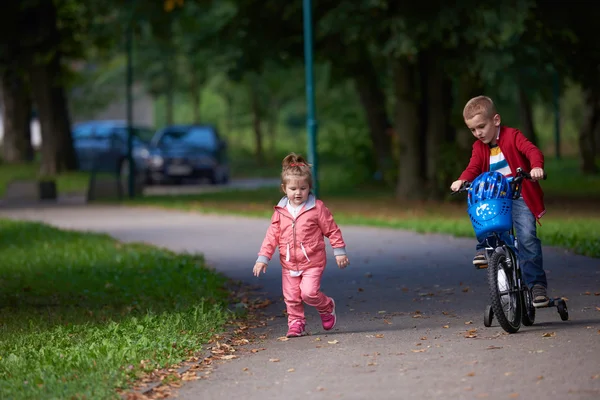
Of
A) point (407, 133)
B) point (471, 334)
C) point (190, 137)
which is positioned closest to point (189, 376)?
point (471, 334)

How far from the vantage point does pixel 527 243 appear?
869 cm

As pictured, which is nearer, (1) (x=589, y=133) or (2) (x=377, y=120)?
(2) (x=377, y=120)

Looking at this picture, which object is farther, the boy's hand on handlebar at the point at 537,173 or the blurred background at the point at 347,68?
the blurred background at the point at 347,68

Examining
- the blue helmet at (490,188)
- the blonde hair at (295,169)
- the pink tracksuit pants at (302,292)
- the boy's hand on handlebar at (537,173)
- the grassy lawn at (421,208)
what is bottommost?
the grassy lawn at (421,208)

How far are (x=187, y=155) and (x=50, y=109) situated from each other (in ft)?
15.9

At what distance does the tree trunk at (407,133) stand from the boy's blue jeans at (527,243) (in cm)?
1697

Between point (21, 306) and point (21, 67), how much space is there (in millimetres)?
24140

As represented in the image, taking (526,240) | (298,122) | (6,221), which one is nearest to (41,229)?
(6,221)

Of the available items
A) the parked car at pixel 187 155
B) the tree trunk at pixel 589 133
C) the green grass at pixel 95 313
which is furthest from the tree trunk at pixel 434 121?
the parked car at pixel 187 155

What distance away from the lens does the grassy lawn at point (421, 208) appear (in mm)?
16402

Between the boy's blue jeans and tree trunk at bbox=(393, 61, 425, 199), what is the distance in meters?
17.0

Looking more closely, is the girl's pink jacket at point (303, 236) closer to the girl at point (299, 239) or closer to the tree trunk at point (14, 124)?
the girl at point (299, 239)

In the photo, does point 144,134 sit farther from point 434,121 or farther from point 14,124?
point 434,121

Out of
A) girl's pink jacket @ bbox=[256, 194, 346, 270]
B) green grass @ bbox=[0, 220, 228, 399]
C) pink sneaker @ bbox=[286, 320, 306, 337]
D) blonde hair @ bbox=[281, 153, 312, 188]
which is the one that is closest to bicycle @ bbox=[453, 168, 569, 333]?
girl's pink jacket @ bbox=[256, 194, 346, 270]
